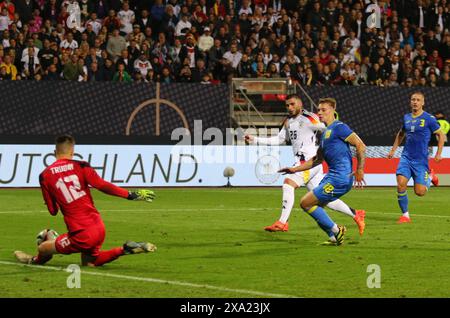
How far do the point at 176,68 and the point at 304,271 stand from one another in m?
18.8

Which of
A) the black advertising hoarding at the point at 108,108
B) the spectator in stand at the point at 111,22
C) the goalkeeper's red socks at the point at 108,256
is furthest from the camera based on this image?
the spectator in stand at the point at 111,22

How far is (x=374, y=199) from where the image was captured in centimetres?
2455

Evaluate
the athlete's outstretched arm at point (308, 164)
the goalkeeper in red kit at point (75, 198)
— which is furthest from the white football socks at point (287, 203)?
the goalkeeper in red kit at point (75, 198)

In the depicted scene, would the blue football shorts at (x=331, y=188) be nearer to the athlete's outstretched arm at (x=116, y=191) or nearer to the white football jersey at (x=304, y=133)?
the white football jersey at (x=304, y=133)

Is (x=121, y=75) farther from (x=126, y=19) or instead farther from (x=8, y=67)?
(x=8, y=67)

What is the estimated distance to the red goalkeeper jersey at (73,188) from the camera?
11062mm

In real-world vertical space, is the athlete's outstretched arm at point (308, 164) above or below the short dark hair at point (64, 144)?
below

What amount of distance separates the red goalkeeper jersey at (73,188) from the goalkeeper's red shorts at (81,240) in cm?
6

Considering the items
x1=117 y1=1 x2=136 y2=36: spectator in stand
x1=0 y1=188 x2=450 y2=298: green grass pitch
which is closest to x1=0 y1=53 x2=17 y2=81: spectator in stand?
x1=117 y1=1 x2=136 y2=36: spectator in stand

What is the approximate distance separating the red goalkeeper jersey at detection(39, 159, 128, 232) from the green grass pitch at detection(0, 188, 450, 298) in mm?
598

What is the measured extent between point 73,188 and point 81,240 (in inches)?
22.7

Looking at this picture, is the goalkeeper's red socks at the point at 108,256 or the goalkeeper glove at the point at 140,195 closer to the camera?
the goalkeeper glove at the point at 140,195

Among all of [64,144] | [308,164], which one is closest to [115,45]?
[308,164]
